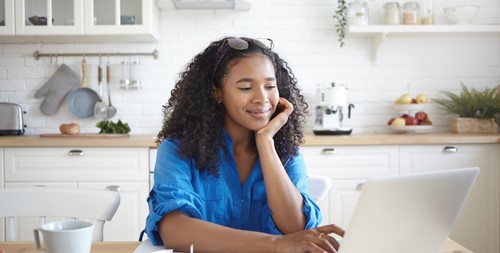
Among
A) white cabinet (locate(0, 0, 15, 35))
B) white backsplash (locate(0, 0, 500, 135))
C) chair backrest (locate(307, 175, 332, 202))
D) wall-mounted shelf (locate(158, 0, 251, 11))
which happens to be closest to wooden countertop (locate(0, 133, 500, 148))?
white backsplash (locate(0, 0, 500, 135))

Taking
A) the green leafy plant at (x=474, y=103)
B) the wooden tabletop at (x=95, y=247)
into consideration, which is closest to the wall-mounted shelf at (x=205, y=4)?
the green leafy plant at (x=474, y=103)

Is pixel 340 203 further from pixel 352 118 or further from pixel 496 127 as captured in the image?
pixel 496 127

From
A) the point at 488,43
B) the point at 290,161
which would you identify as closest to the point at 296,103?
the point at 290,161

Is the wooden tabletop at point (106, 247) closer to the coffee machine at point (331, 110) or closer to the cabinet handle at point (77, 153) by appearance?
the cabinet handle at point (77, 153)

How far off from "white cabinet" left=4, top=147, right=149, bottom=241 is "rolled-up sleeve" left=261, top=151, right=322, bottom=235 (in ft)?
5.21

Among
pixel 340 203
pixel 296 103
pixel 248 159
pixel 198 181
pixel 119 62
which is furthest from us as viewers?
pixel 119 62

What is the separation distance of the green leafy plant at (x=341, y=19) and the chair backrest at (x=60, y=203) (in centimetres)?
237

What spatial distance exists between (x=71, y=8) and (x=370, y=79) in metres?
1.96

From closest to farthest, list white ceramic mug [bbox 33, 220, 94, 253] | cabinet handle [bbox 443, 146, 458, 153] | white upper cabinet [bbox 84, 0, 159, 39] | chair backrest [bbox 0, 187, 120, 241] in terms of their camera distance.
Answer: white ceramic mug [bbox 33, 220, 94, 253], chair backrest [bbox 0, 187, 120, 241], cabinet handle [bbox 443, 146, 458, 153], white upper cabinet [bbox 84, 0, 159, 39]

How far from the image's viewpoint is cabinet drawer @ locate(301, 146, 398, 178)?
2.94m

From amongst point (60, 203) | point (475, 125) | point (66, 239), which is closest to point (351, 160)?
point (475, 125)

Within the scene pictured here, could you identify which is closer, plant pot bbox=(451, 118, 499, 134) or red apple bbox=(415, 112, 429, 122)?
plant pot bbox=(451, 118, 499, 134)

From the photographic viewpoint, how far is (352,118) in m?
3.55

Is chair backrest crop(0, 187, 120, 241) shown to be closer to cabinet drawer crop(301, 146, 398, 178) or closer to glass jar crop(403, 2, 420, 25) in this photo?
cabinet drawer crop(301, 146, 398, 178)
